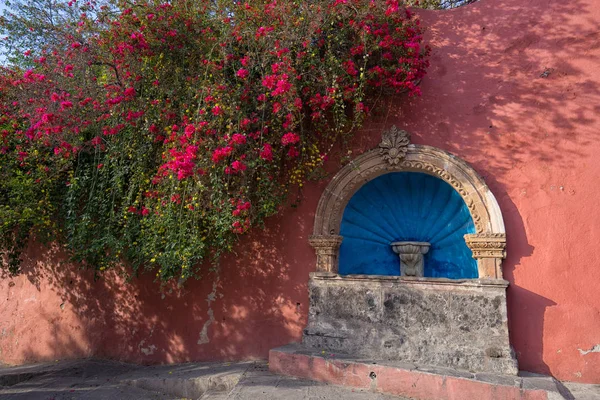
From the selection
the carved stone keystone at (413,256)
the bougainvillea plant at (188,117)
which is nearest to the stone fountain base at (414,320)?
the carved stone keystone at (413,256)

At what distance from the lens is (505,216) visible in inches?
159

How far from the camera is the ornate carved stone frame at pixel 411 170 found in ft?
12.9

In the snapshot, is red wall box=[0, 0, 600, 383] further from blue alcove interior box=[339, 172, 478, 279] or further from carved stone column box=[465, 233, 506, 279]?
blue alcove interior box=[339, 172, 478, 279]

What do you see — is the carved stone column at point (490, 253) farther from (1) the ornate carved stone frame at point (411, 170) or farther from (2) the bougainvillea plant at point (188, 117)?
(2) the bougainvillea plant at point (188, 117)

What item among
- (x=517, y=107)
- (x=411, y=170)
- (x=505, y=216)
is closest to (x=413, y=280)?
(x=505, y=216)

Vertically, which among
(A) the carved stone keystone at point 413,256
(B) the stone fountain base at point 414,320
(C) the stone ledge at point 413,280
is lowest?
(B) the stone fountain base at point 414,320

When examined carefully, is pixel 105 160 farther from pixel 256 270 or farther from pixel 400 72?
pixel 400 72

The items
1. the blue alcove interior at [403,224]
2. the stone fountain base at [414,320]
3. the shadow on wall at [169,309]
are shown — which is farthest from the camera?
the shadow on wall at [169,309]

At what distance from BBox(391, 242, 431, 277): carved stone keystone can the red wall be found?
0.90 m

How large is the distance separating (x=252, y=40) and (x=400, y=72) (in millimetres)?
1577

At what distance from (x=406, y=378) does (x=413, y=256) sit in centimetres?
137

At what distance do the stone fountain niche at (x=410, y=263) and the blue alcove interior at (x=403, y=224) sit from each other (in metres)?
0.01

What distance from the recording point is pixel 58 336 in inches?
230

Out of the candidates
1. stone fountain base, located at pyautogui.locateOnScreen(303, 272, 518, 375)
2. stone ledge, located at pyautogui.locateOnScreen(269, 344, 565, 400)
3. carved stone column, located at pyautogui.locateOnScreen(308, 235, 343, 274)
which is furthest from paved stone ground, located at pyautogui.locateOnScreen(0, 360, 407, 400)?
carved stone column, located at pyautogui.locateOnScreen(308, 235, 343, 274)
